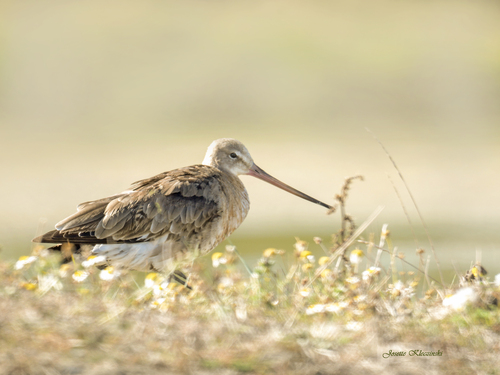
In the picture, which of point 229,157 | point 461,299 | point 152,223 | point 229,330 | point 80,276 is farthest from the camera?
point 229,157

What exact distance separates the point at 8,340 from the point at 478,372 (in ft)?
6.32

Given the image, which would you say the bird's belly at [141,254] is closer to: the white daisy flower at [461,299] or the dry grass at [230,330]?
the dry grass at [230,330]

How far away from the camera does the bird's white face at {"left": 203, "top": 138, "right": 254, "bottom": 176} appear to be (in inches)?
245

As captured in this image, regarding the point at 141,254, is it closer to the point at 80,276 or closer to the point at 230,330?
the point at 80,276

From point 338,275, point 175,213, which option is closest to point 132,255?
point 175,213

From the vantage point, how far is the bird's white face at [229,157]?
20.4ft

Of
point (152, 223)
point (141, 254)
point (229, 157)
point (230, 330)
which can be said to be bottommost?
point (141, 254)

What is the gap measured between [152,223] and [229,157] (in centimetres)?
134

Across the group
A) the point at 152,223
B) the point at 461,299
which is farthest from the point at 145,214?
the point at 461,299

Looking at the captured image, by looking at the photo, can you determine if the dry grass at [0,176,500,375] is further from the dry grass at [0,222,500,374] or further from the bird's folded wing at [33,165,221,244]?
the bird's folded wing at [33,165,221,244]

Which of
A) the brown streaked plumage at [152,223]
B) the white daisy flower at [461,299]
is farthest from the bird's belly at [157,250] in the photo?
the white daisy flower at [461,299]

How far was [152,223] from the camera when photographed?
5.15 m

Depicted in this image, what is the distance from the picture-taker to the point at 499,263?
1034cm

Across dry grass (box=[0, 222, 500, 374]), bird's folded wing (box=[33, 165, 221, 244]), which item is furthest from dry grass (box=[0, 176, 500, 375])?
bird's folded wing (box=[33, 165, 221, 244])
